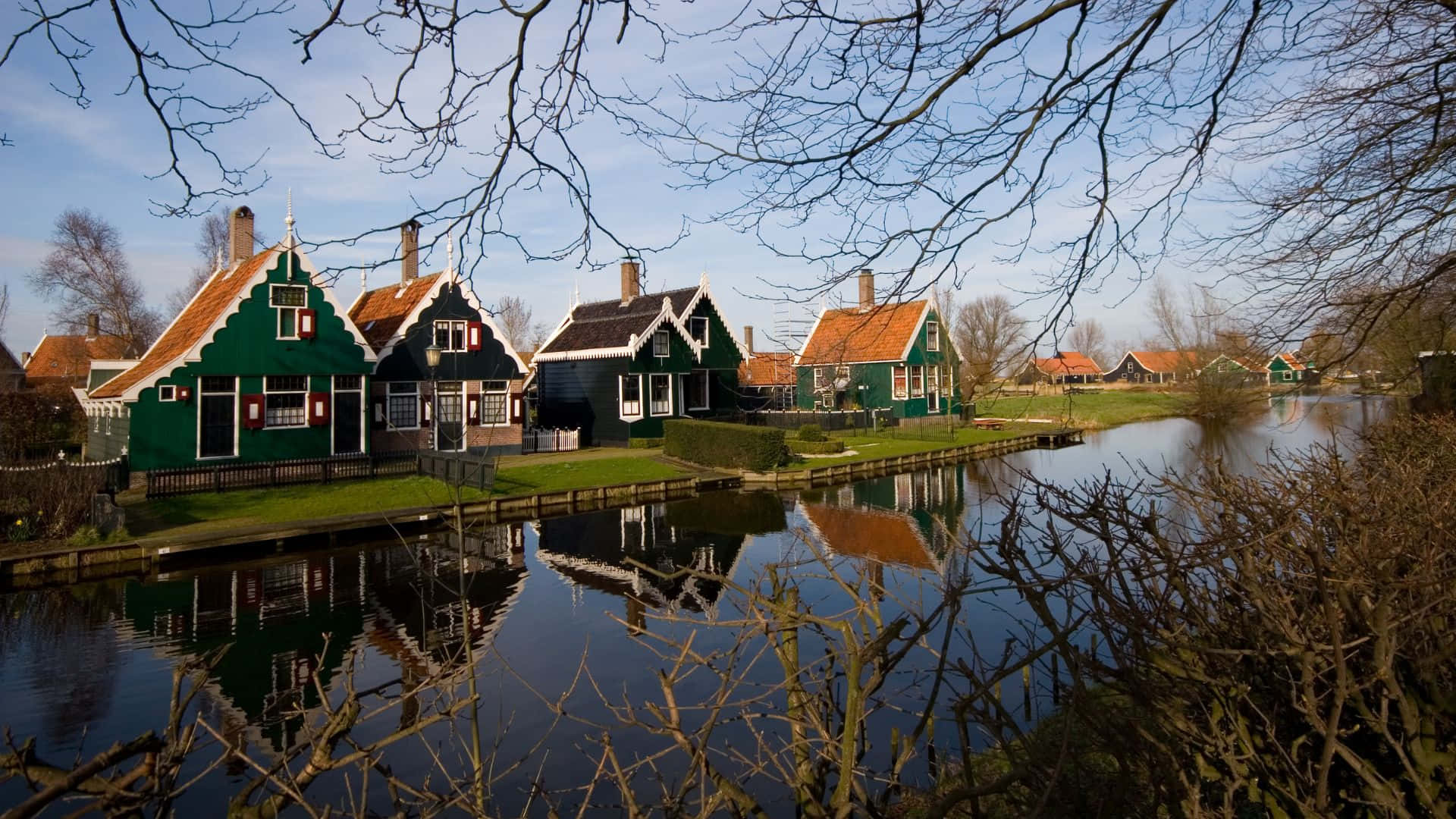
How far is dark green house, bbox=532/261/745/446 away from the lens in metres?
29.9

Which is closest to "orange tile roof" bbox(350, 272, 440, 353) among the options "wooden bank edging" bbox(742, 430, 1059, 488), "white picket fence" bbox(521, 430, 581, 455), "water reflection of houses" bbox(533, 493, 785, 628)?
"white picket fence" bbox(521, 430, 581, 455)

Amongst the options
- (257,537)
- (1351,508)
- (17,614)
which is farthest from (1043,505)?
(257,537)

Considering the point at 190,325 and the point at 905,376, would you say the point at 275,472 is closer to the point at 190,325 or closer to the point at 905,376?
the point at 190,325

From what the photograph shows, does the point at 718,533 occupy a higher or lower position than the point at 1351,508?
lower

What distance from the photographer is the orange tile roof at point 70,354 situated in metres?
38.3

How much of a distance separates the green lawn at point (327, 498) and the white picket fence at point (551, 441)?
15.4 feet

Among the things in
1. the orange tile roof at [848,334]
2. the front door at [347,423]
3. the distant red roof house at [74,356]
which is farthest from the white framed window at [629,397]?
the orange tile roof at [848,334]

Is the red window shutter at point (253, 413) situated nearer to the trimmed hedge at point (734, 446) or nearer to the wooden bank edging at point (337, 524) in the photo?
the wooden bank edging at point (337, 524)

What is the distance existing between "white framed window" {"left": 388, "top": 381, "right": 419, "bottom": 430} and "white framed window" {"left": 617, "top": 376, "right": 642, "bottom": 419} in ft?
22.2

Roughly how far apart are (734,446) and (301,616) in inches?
573

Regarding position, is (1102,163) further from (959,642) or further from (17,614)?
(17,614)

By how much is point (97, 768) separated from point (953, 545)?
3.01 m

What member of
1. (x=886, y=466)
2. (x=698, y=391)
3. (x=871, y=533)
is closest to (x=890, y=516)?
(x=871, y=533)

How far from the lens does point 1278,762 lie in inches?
112
